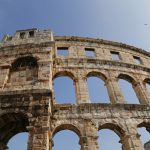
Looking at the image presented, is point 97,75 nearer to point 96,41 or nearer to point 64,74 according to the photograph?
point 64,74

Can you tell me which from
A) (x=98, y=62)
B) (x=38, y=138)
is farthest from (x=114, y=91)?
(x=38, y=138)

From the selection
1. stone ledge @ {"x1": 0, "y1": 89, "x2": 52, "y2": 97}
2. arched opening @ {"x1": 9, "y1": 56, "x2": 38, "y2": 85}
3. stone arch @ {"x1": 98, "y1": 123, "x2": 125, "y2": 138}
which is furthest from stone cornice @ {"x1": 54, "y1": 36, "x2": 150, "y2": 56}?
stone ledge @ {"x1": 0, "y1": 89, "x2": 52, "y2": 97}

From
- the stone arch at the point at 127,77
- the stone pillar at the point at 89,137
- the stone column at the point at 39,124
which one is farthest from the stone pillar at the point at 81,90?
the stone column at the point at 39,124

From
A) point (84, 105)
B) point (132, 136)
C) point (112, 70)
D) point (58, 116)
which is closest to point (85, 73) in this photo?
point (112, 70)

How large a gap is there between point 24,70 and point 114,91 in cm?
552

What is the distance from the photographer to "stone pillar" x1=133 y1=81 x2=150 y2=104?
14914 mm

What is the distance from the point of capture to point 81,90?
1423 cm

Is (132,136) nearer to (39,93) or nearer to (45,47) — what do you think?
(39,93)

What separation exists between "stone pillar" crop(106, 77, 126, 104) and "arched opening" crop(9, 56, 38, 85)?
477 cm

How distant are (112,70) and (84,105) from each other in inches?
169

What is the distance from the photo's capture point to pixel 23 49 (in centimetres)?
1412

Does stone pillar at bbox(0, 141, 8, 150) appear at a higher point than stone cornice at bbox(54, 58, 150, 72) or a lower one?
lower

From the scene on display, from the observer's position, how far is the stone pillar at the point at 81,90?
1373 centimetres

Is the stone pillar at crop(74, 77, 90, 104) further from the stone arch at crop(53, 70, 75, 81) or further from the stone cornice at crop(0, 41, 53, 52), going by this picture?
the stone cornice at crop(0, 41, 53, 52)
